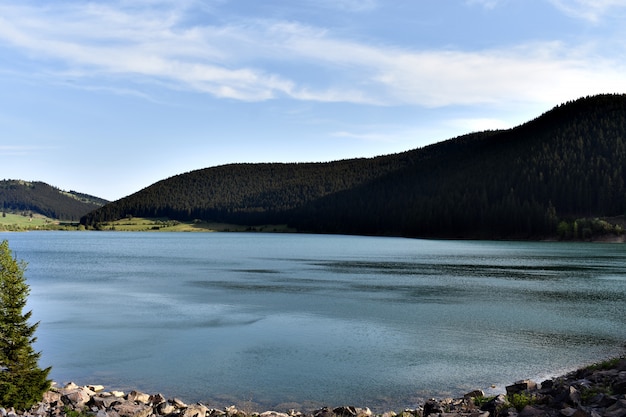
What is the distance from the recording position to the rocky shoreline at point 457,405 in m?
17.2

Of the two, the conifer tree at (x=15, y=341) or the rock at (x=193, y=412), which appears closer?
the rock at (x=193, y=412)

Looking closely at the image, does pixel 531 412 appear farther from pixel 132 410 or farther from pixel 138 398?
pixel 138 398

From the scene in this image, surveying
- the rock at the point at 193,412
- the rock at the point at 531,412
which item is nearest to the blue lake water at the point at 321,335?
the rock at the point at 193,412

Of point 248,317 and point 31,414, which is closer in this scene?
point 31,414

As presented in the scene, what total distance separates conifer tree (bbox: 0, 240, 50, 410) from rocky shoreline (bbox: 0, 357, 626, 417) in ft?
2.36

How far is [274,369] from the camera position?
28469 mm

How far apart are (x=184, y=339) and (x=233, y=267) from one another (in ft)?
198

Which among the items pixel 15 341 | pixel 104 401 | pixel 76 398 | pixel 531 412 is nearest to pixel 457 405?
pixel 531 412

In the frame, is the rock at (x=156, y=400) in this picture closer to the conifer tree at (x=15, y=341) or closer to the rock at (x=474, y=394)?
the conifer tree at (x=15, y=341)

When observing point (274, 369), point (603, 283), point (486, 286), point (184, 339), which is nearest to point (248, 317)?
point (184, 339)

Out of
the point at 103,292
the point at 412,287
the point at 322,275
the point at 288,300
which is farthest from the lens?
the point at 322,275

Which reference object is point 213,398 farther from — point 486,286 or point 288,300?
point 486,286

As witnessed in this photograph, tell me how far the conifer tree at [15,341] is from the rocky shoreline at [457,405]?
719mm

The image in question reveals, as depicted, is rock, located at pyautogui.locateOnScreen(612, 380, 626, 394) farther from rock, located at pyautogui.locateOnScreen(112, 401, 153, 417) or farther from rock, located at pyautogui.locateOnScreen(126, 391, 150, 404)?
rock, located at pyautogui.locateOnScreen(126, 391, 150, 404)
